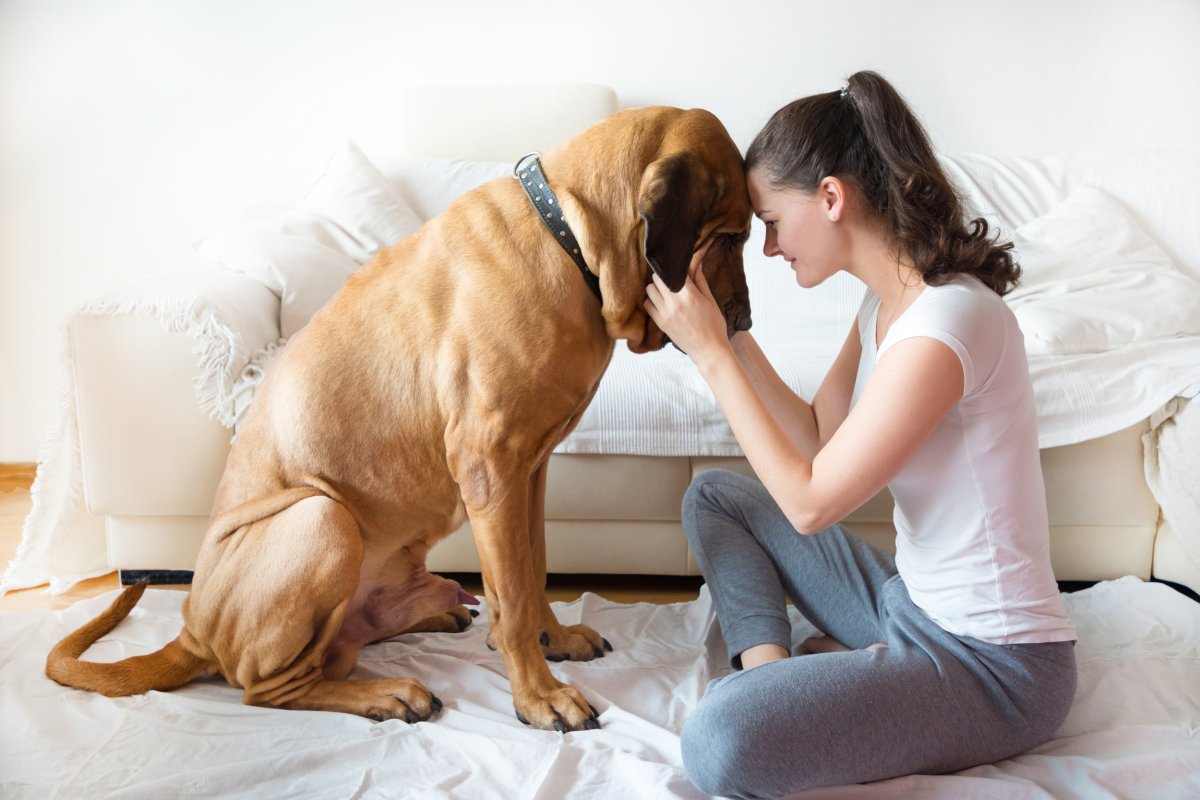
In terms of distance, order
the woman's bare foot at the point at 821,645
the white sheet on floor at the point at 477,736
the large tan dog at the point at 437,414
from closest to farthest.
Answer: the white sheet on floor at the point at 477,736
the large tan dog at the point at 437,414
the woman's bare foot at the point at 821,645

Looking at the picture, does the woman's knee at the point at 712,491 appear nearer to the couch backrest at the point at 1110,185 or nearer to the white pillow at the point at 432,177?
the white pillow at the point at 432,177

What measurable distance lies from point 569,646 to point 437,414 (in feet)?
2.04

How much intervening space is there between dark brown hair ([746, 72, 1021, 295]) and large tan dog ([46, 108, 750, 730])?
141 mm

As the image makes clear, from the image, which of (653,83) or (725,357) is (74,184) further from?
(725,357)

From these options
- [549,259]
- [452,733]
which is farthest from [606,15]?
[452,733]

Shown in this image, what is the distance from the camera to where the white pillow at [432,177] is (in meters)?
3.28

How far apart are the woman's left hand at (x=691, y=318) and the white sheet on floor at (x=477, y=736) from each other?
0.68 meters

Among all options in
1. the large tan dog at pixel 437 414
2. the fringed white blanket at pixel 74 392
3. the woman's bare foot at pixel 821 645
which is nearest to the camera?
the large tan dog at pixel 437 414

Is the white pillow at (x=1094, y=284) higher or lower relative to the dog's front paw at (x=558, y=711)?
higher

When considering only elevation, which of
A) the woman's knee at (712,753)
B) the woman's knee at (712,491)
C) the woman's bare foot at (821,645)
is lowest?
the woman's bare foot at (821,645)

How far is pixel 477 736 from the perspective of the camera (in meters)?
1.61

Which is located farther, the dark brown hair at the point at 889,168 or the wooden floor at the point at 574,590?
the wooden floor at the point at 574,590

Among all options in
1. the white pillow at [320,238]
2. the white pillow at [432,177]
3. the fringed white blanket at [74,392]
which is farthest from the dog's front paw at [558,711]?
the white pillow at [432,177]

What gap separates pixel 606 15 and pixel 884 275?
2494 mm
